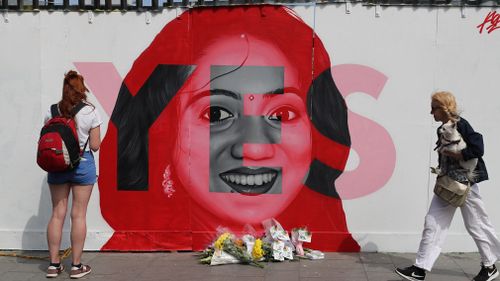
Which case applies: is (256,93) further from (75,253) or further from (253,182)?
(75,253)

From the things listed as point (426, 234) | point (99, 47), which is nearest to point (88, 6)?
point (99, 47)

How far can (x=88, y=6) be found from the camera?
575cm

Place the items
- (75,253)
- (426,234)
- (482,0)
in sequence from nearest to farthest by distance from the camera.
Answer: (426,234) → (75,253) → (482,0)

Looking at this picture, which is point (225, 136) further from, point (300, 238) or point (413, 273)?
point (413, 273)

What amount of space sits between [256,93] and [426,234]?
7.15 ft

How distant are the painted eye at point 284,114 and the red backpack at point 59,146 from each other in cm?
200

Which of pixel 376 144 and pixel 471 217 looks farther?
pixel 376 144

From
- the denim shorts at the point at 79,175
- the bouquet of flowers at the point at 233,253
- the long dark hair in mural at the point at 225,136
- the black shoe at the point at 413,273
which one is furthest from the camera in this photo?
the long dark hair in mural at the point at 225,136

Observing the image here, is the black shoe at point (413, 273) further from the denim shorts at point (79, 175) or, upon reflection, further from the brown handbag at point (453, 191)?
the denim shorts at point (79, 175)

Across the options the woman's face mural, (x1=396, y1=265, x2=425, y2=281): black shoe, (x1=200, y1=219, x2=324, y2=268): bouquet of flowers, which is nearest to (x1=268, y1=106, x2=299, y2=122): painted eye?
the woman's face mural

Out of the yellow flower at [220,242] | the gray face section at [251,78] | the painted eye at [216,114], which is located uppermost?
the gray face section at [251,78]

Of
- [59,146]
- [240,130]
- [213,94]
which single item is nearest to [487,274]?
[240,130]

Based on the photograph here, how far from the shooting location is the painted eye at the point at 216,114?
5.72m
